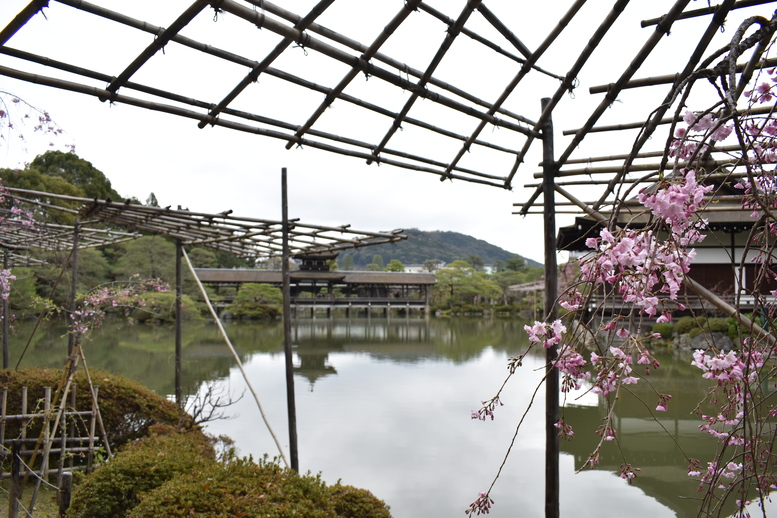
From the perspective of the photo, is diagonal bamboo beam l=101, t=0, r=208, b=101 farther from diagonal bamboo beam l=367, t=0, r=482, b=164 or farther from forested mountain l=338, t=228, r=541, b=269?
forested mountain l=338, t=228, r=541, b=269

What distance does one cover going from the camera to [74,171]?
788 inches

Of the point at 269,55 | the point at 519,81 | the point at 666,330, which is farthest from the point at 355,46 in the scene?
the point at 666,330

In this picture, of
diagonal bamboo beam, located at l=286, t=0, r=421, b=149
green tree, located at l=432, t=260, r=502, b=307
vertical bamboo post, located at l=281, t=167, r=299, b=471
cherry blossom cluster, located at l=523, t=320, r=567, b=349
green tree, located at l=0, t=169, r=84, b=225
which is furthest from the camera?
green tree, located at l=432, t=260, r=502, b=307

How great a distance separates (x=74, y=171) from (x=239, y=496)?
2211 cm

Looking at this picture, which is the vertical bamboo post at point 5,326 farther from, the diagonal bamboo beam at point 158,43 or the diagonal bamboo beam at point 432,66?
the diagonal bamboo beam at point 432,66

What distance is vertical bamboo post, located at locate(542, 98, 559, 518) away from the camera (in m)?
2.36

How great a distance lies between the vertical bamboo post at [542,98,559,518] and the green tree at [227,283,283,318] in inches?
752

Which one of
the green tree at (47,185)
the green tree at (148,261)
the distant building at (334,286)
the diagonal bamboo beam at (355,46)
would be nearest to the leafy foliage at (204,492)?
the diagonal bamboo beam at (355,46)

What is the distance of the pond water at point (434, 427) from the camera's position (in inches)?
151

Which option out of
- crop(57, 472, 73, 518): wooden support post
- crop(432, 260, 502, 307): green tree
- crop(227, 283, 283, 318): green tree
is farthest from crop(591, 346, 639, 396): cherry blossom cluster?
crop(432, 260, 502, 307): green tree

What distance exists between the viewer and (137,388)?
4125mm

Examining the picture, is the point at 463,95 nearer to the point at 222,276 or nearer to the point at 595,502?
the point at 595,502

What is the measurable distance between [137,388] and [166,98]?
10.2ft

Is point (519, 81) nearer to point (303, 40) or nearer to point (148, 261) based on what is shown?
point (303, 40)
